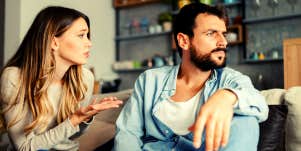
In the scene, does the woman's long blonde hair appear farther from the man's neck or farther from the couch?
the man's neck

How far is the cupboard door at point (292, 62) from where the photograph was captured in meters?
2.65

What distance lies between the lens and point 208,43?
128cm

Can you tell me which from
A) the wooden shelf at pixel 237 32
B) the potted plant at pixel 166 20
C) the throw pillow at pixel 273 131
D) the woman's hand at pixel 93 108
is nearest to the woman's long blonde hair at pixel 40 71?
the woman's hand at pixel 93 108

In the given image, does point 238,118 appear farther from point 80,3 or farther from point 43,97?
point 80,3

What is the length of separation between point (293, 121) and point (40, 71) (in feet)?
3.16

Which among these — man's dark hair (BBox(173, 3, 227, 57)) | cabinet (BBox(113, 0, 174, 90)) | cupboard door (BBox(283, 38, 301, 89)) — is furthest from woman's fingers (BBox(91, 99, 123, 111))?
cabinet (BBox(113, 0, 174, 90))

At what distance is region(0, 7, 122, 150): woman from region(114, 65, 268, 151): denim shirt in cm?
14

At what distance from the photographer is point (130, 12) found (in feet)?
14.7

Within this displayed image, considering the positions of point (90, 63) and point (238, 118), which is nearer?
point (238, 118)

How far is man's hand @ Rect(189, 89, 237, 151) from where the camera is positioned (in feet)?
2.39

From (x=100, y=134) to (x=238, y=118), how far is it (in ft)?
2.52

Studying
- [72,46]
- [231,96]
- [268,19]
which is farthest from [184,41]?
[268,19]

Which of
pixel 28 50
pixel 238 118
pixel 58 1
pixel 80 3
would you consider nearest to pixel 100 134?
pixel 28 50

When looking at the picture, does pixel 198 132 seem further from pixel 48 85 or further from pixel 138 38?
pixel 138 38
